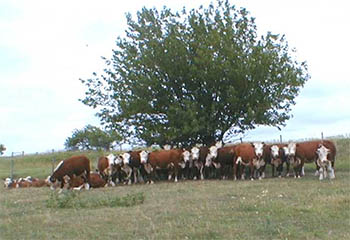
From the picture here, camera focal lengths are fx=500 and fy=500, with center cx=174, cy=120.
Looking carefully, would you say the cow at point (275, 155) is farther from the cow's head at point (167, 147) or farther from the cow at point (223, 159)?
the cow's head at point (167, 147)

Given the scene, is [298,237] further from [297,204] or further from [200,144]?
[200,144]

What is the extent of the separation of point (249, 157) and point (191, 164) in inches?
117

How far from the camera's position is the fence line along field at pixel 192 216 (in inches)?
360

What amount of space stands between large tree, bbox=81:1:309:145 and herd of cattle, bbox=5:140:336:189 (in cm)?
137

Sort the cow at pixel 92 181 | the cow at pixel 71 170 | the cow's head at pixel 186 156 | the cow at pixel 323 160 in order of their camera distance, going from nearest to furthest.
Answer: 1. the cow at pixel 323 160
2. the cow at pixel 71 170
3. the cow at pixel 92 181
4. the cow's head at pixel 186 156

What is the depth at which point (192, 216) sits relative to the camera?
10.9 metres

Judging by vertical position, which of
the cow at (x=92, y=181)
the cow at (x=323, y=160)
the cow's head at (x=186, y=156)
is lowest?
the cow at (x=92, y=181)

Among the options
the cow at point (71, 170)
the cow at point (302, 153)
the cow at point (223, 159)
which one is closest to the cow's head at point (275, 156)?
the cow at point (302, 153)

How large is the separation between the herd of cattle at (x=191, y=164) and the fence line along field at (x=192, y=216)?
15.7ft

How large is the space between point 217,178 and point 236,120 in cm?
335

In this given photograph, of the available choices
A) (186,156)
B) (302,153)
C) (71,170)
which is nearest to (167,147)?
(186,156)

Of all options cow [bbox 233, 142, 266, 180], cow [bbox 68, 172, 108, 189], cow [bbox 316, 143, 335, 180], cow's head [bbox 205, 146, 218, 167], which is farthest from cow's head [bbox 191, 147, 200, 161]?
cow [bbox 316, 143, 335, 180]

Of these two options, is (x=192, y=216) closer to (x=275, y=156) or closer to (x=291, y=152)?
(x=291, y=152)

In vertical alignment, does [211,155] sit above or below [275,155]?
above
